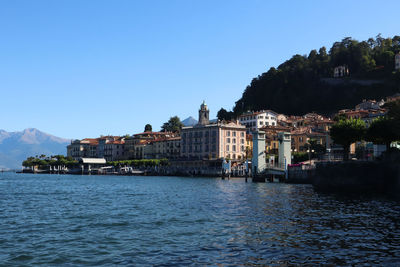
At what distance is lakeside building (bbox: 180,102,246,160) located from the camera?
446 feet

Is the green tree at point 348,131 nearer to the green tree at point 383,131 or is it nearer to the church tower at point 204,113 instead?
the green tree at point 383,131

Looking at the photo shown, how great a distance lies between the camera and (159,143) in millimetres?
172125

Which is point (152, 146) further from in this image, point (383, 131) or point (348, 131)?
point (383, 131)

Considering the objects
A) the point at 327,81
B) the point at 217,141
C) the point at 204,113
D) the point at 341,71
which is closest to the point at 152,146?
the point at 204,113

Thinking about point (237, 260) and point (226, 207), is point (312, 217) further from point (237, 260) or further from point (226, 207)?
point (237, 260)

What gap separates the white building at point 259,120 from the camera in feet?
490

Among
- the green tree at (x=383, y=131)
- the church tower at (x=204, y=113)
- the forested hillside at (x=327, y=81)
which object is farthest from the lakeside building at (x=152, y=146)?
the green tree at (x=383, y=131)

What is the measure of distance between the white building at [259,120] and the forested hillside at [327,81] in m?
23.6

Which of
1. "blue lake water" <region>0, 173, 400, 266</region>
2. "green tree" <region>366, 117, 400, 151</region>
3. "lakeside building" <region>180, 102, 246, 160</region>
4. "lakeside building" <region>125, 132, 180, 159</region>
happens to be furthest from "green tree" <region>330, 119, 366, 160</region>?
"lakeside building" <region>125, 132, 180, 159</region>

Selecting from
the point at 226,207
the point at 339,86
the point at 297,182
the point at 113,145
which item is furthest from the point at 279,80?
the point at 226,207

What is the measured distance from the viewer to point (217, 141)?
13562 centimetres

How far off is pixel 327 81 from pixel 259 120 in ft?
132

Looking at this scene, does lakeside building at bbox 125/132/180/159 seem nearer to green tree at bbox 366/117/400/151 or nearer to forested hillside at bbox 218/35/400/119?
forested hillside at bbox 218/35/400/119

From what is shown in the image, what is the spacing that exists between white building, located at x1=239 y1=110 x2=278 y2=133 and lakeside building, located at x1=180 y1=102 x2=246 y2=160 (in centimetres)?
972
